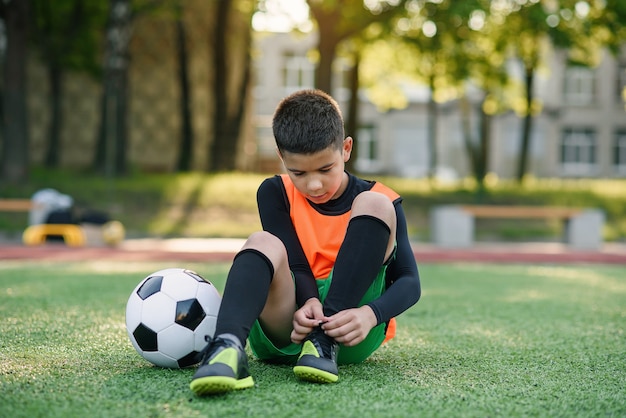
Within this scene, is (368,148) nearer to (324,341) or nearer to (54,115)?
(54,115)

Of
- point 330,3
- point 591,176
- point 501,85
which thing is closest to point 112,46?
point 330,3

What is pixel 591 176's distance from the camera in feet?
147

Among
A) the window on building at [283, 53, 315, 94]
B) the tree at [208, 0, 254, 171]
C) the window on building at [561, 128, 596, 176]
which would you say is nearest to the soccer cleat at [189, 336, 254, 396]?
the tree at [208, 0, 254, 171]

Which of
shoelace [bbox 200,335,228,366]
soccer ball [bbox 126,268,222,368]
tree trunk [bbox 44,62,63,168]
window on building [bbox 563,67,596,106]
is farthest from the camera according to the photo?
window on building [bbox 563,67,596,106]

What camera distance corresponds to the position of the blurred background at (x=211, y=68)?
16.6m

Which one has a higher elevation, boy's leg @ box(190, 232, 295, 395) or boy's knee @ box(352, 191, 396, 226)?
boy's knee @ box(352, 191, 396, 226)

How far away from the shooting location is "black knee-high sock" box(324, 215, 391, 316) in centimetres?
305

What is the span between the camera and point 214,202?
16.4 meters

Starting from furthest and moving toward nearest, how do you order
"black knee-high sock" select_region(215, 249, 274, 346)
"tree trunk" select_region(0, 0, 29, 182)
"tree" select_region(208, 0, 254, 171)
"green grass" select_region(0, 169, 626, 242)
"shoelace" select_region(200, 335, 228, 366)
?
1. "tree" select_region(208, 0, 254, 171)
2. "tree trunk" select_region(0, 0, 29, 182)
3. "green grass" select_region(0, 169, 626, 242)
4. "black knee-high sock" select_region(215, 249, 274, 346)
5. "shoelace" select_region(200, 335, 228, 366)

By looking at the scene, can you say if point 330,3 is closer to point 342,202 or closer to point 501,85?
point 501,85

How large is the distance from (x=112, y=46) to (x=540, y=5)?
872cm

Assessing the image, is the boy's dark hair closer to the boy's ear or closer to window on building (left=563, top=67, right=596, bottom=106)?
the boy's ear

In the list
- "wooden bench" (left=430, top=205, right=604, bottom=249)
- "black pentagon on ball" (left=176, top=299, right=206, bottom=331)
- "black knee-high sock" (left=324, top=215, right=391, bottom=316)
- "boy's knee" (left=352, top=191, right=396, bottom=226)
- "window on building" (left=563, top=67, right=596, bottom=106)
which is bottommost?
"wooden bench" (left=430, top=205, right=604, bottom=249)

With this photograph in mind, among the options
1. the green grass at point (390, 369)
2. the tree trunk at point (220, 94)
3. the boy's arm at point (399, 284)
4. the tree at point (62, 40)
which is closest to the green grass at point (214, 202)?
the tree trunk at point (220, 94)
